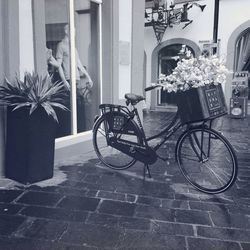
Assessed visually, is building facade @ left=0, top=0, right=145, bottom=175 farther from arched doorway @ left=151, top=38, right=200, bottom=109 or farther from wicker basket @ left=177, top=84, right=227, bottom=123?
arched doorway @ left=151, top=38, right=200, bottom=109

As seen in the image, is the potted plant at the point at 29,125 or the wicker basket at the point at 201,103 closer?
the wicker basket at the point at 201,103

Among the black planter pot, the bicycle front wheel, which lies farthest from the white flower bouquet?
the black planter pot

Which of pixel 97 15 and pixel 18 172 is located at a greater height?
pixel 97 15

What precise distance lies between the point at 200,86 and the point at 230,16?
9893mm

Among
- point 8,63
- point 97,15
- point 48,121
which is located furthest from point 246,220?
point 97,15

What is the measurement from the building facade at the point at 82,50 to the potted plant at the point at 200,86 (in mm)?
2028

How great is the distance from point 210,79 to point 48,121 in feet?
6.48

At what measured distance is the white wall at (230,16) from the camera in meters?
12.3

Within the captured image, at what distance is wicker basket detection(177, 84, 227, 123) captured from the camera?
12.2 feet

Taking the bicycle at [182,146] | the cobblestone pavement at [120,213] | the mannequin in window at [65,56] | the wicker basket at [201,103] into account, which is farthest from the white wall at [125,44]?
the wicker basket at [201,103]

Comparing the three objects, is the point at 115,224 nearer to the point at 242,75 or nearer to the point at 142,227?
the point at 142,227

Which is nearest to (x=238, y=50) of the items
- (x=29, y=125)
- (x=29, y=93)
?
(x=29, y=93)

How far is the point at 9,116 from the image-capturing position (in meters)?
4.31

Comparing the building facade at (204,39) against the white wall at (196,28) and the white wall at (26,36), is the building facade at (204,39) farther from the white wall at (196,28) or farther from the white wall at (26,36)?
the white wall at (26,36)
